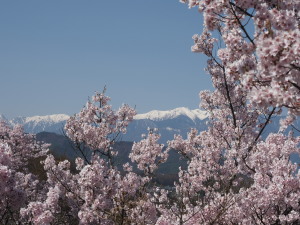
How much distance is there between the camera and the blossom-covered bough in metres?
4.45

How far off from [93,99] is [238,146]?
8.80 metres

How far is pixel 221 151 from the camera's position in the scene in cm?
1686

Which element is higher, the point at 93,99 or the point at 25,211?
the point at 93,99

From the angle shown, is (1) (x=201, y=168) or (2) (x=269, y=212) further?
(1) (x=201, y=168)

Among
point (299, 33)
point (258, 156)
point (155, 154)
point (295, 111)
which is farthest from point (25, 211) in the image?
point (155, 154)

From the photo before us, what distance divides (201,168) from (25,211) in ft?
32.4

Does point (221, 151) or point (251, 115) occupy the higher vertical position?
point (251, 115)

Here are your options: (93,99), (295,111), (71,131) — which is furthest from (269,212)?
(93,99)

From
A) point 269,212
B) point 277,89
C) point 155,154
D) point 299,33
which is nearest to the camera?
point 299,33

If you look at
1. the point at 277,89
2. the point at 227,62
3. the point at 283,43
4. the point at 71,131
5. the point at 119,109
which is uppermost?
the point at 119,109

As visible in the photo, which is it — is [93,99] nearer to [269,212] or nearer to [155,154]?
[155,154]

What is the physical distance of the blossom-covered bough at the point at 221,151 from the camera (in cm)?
445

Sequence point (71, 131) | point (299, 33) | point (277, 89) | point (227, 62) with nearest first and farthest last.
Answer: point (299, 33) < point (277, 89) < point (227, 62) < point (71, 131)

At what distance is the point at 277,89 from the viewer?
432cm
